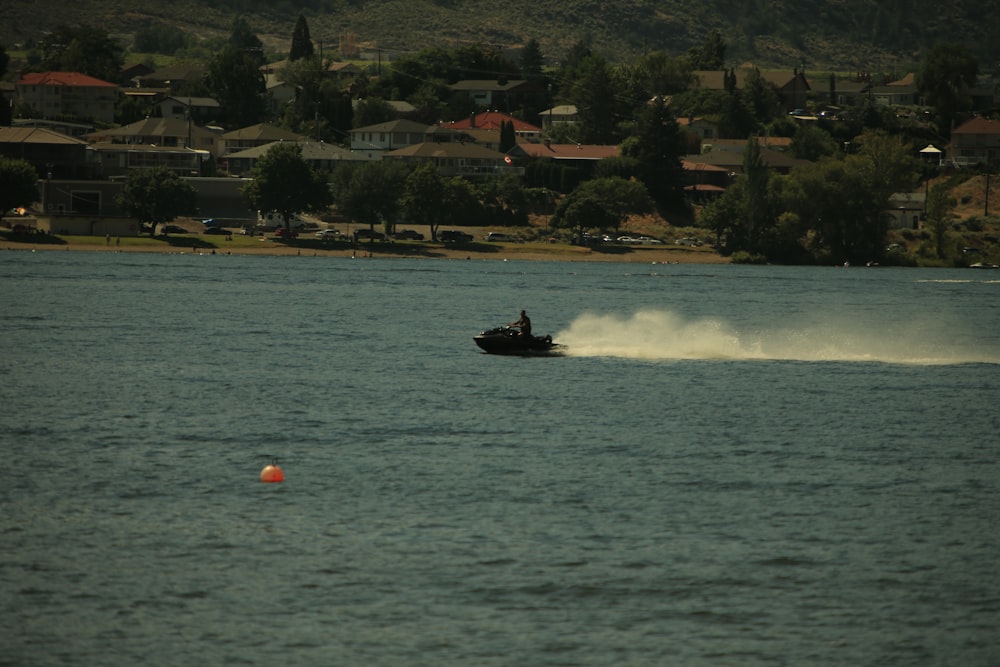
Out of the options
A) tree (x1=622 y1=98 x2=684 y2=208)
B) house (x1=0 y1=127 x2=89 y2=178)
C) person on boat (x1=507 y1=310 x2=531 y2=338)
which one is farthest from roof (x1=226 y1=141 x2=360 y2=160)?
person on boat (x1=507 y1=310 x2=531 y2=338)

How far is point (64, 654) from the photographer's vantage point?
25469 mm

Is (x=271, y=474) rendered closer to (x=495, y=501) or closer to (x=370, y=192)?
(x=495, y=501)

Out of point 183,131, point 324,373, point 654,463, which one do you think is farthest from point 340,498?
point 183,131

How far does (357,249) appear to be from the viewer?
159m

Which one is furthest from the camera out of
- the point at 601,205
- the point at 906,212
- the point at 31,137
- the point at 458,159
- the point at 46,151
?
the point at 458,159

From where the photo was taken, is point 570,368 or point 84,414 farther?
point 570,368

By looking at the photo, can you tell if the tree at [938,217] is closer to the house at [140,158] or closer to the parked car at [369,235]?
the parked car at [369,235]

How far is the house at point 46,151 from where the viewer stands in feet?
538

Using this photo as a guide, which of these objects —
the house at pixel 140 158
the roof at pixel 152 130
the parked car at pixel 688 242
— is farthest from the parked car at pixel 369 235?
the roof at pixel 152 130

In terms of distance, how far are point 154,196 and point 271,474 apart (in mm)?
116624

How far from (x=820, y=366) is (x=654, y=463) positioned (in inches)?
1189

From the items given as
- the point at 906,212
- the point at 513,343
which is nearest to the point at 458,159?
the point at 906,212

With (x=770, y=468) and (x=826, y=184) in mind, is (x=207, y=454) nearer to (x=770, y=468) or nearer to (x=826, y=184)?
(x=770, y=468)

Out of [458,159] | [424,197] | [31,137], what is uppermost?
[458,159]
